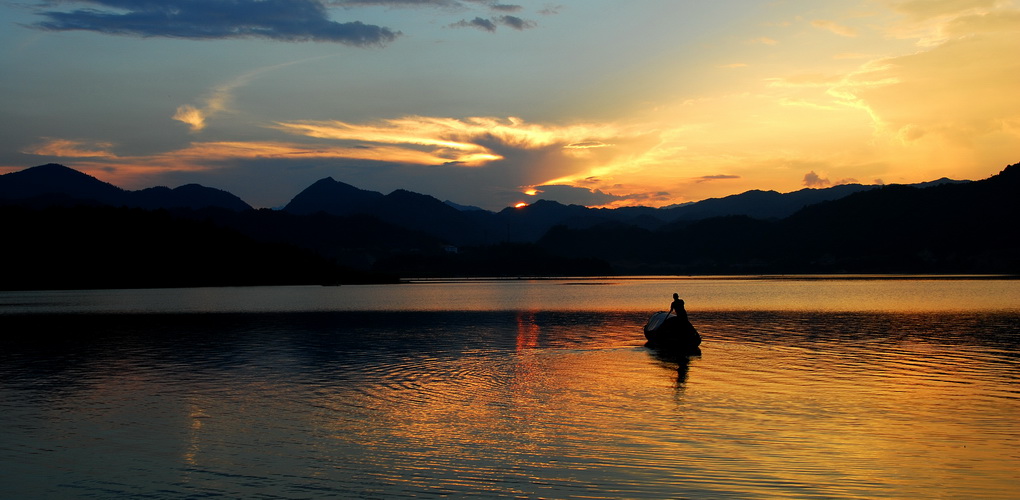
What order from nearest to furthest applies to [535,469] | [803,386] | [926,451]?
[535,469]
[926,451]
[803,386]

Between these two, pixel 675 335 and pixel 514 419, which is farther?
pixel 675 335

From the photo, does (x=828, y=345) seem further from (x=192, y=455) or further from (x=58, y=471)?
(x=58, y=471)

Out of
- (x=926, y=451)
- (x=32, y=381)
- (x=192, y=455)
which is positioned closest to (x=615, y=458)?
(x=926, y=451)

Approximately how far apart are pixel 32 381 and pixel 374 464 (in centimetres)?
2249

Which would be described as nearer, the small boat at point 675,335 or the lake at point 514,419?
the lake at point 514,419

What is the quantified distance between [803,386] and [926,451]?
442 inches

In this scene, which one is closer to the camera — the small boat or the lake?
the lake

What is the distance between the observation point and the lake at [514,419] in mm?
16844

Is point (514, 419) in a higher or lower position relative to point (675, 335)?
lower

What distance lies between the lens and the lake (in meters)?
16.8

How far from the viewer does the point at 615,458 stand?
61.6ft

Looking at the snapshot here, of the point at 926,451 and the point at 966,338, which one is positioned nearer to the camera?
the point at 926,451

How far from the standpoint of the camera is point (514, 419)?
80.0 feet

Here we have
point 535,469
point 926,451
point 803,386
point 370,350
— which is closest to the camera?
point 535,469
